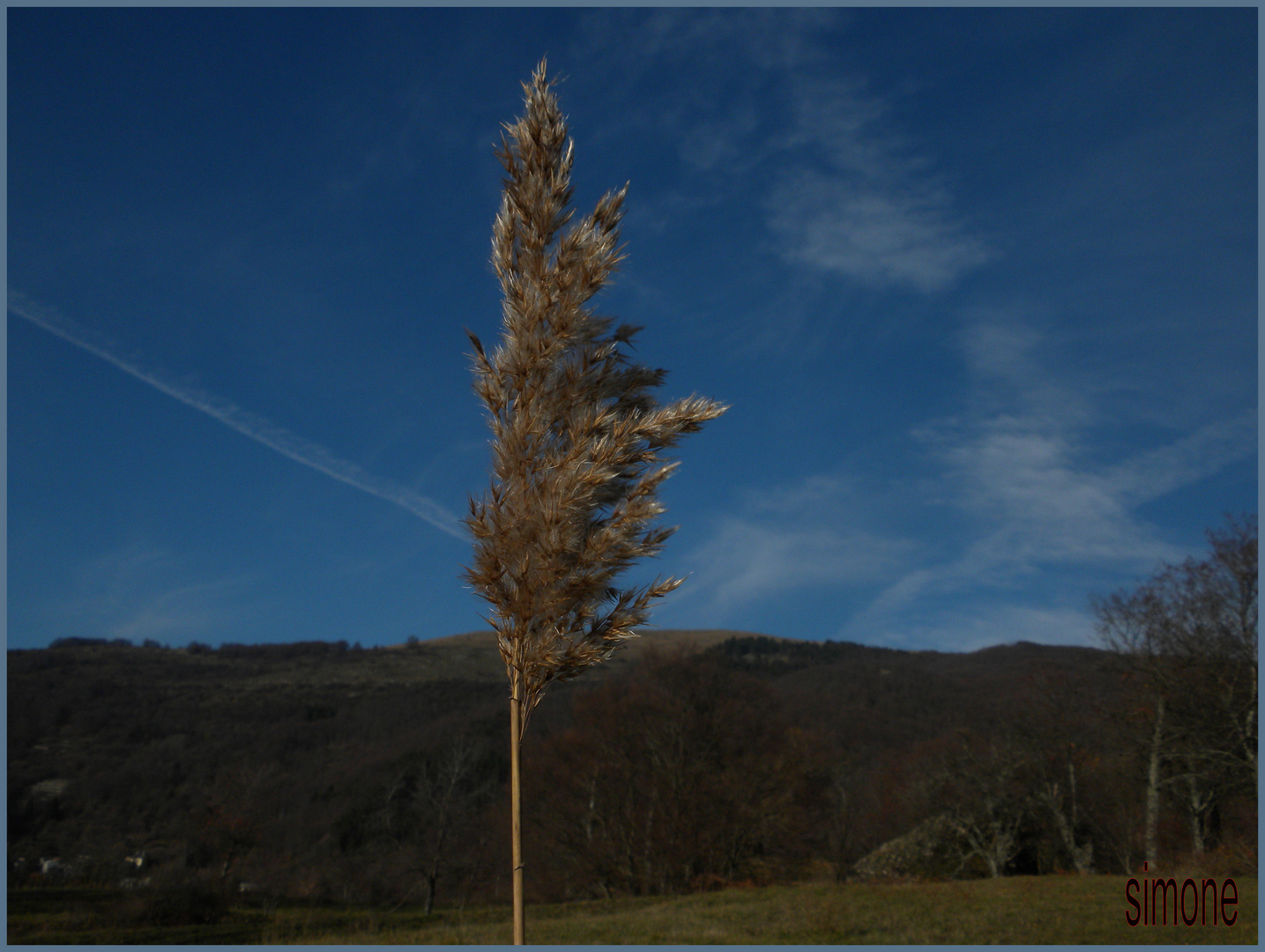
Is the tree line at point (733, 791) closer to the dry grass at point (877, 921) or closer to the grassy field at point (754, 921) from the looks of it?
the grassy field at point (754, 921)

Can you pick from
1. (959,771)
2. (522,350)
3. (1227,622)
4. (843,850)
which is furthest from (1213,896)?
(522,350)

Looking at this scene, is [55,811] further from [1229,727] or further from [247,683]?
[1229,727]

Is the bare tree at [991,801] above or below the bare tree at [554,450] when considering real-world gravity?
below

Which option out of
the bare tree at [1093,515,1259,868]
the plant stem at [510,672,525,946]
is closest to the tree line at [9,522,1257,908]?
the bare tree at [1093,515,1259,868]

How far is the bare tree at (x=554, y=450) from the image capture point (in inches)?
84.7

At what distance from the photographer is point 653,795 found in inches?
1232

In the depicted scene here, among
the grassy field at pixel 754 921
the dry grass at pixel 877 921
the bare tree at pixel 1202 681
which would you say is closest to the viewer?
the dry grass at pixel 877 921

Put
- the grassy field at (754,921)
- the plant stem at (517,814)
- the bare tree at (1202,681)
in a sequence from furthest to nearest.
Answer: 1. the bare tree at (1202,681)
2. the grassy field at (754,921)
3. the plant stem at (517,814)

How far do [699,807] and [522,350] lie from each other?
31.9 m

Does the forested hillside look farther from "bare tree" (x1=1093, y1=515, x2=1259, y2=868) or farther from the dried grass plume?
the dried grass plume

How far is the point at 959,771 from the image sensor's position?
27.4 m

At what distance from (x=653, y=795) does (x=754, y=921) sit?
17248 millimetres

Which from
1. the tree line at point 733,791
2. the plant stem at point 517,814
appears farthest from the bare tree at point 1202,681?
the plant stem at point 517,814

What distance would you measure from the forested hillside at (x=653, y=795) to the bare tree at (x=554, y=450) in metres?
24.5
